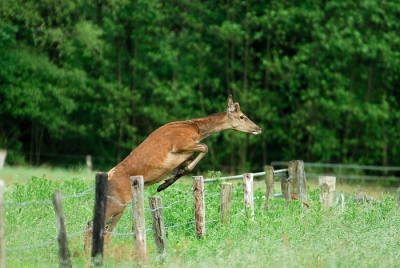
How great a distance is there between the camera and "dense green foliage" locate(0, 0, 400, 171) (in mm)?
35000

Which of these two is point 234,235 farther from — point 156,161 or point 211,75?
point 211,75

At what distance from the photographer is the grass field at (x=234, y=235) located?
9.11 m

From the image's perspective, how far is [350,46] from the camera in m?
34.9

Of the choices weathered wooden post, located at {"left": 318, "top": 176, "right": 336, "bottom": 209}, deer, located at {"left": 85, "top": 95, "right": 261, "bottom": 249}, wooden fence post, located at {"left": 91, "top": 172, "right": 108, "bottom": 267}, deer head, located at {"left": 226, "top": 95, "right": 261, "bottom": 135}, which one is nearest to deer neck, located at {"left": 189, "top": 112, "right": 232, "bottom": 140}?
deer, located at {"left": 85, "top": 95, "right": 261, "bottom": 249}

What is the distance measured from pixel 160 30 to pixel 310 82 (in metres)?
7.75

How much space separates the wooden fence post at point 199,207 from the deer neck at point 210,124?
5.27 ft

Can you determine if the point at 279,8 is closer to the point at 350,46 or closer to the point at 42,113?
the point at 350,46

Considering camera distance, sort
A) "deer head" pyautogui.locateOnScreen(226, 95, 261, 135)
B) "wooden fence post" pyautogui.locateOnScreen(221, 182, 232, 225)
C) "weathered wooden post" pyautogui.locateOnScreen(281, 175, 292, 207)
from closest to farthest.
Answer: "wooden fence post" pyautogui.locateOnScreen(221, 182, 232, 225), "deer head" pyautogui.locateOnScreen(226, 95, 261, 135), "weathered wooden post" pyautogui.locateOnScreen(281, 175, 292, 207)

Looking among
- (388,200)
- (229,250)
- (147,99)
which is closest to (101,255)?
(229,250)

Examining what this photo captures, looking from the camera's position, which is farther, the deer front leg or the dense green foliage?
the dense green foliage

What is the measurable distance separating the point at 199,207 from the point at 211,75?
28417 millimetres

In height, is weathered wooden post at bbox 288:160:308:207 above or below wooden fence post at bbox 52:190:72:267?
below

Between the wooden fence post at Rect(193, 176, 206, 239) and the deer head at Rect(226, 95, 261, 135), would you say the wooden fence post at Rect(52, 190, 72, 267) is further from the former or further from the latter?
the deer head at Rect(226, 95, 261, 135)

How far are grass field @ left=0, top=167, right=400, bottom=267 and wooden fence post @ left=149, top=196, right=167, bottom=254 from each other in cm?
13
